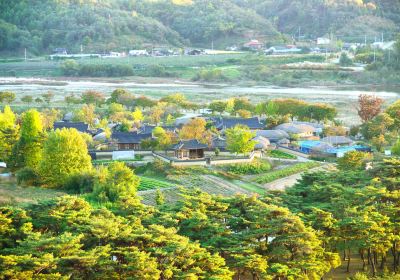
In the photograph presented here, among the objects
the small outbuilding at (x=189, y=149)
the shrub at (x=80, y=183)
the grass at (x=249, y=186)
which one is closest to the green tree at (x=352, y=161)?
the grass at (x=249, y=186)

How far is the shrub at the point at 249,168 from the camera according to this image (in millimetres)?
26531

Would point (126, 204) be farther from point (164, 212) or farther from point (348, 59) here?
point (348, 59)

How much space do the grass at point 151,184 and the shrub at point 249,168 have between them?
320 cm

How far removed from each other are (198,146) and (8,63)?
174 feet

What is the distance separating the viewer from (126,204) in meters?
16.3

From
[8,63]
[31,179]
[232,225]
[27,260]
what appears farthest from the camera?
[8,63]

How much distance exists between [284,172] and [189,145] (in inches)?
152

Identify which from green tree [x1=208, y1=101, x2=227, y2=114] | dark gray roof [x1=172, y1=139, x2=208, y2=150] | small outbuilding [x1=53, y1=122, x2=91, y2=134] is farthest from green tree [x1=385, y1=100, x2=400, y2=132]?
small outbuilding [x1=53, y1=122, x2=91, y2=134]

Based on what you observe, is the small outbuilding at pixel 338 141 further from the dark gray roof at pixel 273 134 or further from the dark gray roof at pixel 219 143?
the dark gray roof at pixel 219 143

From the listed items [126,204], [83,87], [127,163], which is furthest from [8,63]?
[126,204]

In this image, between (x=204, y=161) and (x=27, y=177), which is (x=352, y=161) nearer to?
(x=204, y=161)

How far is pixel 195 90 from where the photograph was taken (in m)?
56.2

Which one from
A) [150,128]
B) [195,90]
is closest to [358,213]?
[150,128]

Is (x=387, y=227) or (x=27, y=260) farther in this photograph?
(x=387, y=227)
